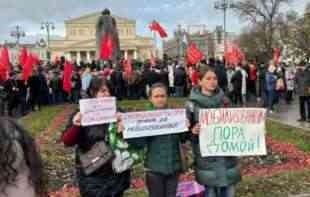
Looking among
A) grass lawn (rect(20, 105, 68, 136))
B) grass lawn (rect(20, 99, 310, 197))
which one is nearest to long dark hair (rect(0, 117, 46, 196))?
grass lawn (rect(20, 99, 310, 197))

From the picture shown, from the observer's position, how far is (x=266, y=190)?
7312mm

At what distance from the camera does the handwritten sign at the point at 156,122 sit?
5.27m

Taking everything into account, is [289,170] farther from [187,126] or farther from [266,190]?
[187,126]

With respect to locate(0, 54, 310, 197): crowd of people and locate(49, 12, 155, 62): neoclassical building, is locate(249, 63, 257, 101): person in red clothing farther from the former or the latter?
locate(49, 12, 155, 62): neoclassical building

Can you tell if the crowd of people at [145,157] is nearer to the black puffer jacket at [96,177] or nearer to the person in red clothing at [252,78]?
the black puffer jacket at [96,177]

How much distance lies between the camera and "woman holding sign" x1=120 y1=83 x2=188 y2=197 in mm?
5223

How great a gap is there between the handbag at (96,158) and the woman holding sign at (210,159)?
94cm

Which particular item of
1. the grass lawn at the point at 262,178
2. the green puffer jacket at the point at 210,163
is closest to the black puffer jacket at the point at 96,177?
the grass lawn at the point at 262,178

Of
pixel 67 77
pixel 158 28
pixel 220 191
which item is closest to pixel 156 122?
pixel 220 191

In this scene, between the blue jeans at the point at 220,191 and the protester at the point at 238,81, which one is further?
the protester at the point at 238,81

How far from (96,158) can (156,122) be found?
79 centimetres

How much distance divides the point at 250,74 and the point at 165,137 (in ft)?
60.4

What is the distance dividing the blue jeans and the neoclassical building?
105827 millimetres

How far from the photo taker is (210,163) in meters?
5.33
